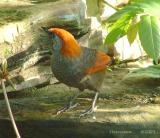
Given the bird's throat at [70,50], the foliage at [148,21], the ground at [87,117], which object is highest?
the foliage at [148,21]

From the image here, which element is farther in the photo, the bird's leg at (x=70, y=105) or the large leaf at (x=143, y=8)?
the bird's leg at (x=70, y=105)

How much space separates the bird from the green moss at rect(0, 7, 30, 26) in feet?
1.82

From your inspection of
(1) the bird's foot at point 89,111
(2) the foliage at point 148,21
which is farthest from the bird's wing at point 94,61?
(2) the foliage at point 148,21

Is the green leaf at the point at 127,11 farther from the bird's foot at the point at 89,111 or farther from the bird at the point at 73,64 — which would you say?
the bird's foot at the point at 89,111

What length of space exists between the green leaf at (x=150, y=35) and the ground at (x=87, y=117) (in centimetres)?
56

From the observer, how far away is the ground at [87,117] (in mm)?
2803

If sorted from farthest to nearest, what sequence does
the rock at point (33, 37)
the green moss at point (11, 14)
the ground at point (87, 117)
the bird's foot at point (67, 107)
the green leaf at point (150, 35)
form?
the green moss at point (11, 14) < the rock at point (33, 37) < the bird's foot at point (67, 107) < the ground at point (87, 117) < the green leaf at point (150, 35)

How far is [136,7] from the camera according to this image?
7.97 feet

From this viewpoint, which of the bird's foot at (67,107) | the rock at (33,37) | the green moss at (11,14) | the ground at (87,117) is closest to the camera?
the ground at (87,117)

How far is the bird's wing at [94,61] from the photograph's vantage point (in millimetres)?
2994

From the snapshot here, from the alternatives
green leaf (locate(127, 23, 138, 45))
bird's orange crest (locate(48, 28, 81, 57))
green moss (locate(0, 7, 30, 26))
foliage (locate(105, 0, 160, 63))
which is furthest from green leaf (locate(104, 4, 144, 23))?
green moss (locate(0, 7, 30, 26))

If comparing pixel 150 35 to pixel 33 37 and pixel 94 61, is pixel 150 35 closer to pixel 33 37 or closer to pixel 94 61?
pixel 94 61

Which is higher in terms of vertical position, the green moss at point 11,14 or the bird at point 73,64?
the green moss at point 11,14

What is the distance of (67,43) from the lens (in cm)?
288
